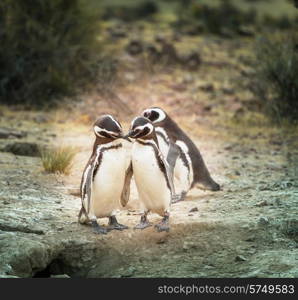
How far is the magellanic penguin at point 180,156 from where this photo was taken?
25.2 feet

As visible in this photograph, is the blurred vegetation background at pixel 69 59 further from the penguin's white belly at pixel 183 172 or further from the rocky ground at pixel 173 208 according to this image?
the penguin's white belly at pixel 183 172

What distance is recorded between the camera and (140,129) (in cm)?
598

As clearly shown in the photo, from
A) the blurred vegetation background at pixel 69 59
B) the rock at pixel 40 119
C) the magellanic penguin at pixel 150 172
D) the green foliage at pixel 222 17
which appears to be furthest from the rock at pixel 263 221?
the green foliage at pixel 222 17

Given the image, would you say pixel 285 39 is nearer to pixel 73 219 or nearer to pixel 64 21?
pixel 64 21

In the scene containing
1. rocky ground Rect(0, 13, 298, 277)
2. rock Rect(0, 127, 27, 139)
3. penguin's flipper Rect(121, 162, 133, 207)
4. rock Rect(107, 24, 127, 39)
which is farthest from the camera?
rock Rect(107, 24, 127, 39)

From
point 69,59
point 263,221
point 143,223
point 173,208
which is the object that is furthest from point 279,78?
point 143,223

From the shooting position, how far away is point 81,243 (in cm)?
574

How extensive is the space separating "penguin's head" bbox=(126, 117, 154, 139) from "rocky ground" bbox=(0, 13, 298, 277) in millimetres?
743

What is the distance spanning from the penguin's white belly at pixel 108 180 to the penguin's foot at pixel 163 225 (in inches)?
16.8

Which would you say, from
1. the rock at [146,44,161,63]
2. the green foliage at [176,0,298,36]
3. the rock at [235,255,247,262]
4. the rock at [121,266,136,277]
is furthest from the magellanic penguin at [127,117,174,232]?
the green foliage at [176,0,298,36]

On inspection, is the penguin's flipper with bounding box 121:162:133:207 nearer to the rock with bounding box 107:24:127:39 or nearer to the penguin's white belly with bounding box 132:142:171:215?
the penguin's white belly with bounding box 132:142:171:215

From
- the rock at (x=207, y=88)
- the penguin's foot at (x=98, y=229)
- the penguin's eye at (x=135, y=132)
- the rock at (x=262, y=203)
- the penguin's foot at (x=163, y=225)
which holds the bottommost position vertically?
the rock at (x=207, y=88)

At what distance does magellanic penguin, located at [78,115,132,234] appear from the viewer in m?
6.04
